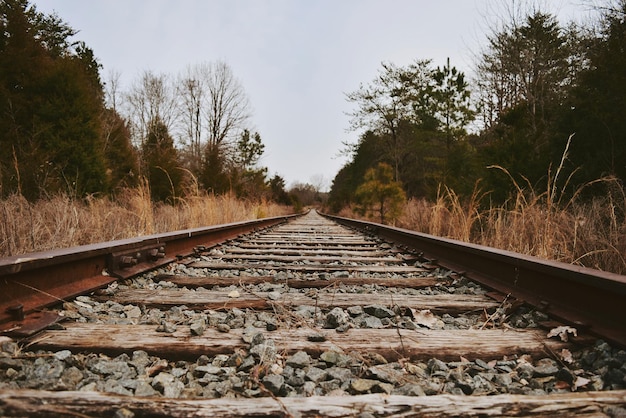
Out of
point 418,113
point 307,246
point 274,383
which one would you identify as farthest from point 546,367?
point 418,113

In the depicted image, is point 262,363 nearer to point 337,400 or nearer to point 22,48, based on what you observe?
point 337,400

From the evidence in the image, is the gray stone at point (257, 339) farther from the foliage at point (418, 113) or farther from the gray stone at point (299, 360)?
the foliage at point (418, 113)

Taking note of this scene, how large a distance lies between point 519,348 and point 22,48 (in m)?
13.8

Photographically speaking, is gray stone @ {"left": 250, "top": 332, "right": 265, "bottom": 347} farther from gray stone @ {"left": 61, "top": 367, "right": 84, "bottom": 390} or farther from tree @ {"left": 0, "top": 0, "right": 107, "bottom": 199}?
tree @ {"left": 0, "top": 0, "right": 107, "bottom": 199}

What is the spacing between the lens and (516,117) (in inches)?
334

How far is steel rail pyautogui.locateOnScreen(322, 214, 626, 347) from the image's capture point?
144 centimetres

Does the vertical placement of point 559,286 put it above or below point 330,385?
above

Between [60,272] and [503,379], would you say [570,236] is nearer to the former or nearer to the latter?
[503,379]

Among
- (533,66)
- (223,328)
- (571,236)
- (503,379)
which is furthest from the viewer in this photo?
(533,66)

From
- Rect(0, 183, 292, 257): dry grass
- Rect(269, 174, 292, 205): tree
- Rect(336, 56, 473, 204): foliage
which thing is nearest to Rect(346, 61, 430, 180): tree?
Rect(336, 56, 473, 204): foliage

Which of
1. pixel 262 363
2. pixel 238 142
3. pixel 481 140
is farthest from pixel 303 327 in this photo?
pixel 238 142

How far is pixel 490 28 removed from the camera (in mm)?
14766

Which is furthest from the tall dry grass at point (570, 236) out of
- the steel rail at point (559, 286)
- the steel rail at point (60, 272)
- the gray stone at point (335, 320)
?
the steel rail at point (60, 272)

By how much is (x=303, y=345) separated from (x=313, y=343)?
4cm
